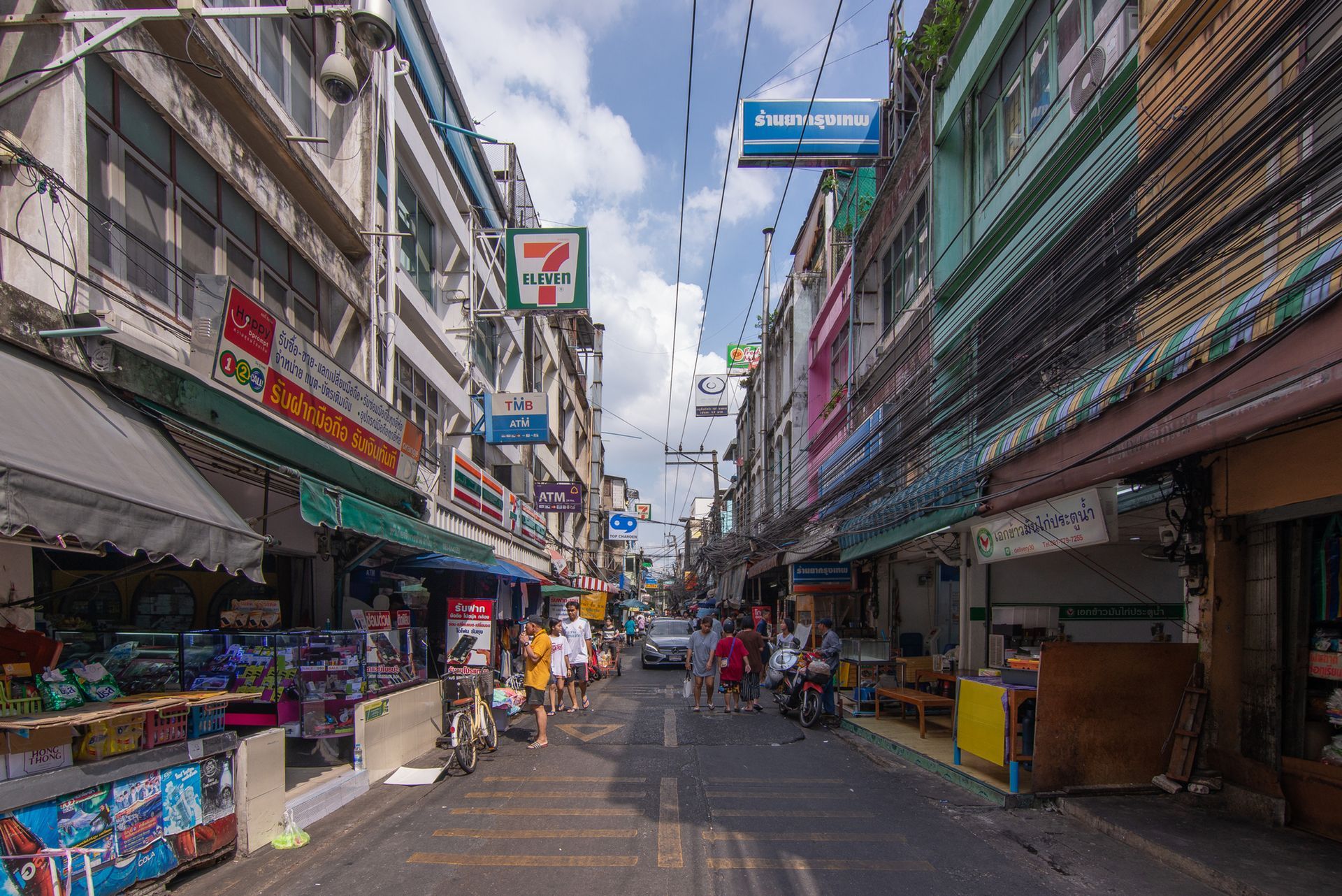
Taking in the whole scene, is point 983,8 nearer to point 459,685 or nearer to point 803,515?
point 803,515

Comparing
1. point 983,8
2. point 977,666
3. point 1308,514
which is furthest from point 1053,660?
point 983,8

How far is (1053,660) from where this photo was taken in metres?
7.48

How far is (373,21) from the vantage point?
636cm

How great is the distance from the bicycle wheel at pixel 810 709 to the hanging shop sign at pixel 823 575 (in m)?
6.47

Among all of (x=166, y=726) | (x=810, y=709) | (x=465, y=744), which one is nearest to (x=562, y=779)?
(x=465, y=744)

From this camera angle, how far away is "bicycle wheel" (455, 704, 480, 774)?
8.98 metres

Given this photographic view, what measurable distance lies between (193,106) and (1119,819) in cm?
1055

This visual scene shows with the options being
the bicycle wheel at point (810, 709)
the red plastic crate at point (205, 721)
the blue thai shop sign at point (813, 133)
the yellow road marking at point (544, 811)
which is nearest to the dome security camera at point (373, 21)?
the red plastic crate at point (205, 721)

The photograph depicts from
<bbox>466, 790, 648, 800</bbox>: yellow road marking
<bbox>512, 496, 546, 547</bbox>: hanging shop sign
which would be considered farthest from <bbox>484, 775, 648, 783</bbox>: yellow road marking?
<bbox>512, 496, 546, 547</bbox>: hanging shop sign

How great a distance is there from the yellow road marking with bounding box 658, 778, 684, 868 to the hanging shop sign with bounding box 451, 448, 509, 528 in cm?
983

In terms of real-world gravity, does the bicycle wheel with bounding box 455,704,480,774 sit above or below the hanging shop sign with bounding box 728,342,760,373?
below

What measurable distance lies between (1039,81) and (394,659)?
38.6 ft

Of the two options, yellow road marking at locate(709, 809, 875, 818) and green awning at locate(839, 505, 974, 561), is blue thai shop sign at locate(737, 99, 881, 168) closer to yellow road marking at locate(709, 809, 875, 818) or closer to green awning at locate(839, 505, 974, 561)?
green awning at locate(839, 505, 974, 561)

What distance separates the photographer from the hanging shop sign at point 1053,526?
7.31m
